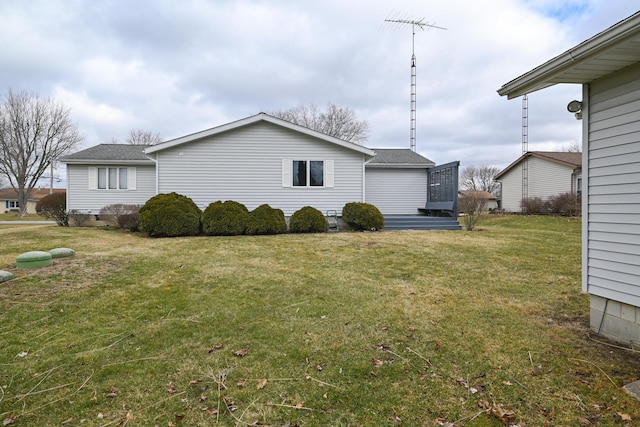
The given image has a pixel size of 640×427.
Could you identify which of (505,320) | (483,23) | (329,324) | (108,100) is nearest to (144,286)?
(329,324)

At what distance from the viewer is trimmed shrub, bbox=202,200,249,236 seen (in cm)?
1116

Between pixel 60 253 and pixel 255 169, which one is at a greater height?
pixel 255 169

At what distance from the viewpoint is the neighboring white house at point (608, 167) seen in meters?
3.29

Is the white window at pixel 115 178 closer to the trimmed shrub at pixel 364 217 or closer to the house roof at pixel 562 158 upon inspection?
the trimmed shrub at pixel 364 217

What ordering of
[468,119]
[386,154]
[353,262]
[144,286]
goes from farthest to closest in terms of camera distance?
1. [468,119]
2. [386,154]
3. [353,262]
4. [144,286]

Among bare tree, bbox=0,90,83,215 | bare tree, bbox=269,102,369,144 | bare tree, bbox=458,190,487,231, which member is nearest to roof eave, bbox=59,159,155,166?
bare tree, bbox=458,190,487,231

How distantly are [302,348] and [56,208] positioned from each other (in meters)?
16.3

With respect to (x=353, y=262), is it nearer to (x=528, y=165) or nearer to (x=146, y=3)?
(x=146, y=3)

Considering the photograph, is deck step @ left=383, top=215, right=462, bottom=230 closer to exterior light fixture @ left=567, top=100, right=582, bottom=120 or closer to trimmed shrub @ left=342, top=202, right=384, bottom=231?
trimmed shrub @ left=342, top=202, right=384, bottom=231

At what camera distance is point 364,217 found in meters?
12.4

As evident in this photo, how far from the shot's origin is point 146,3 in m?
11.3

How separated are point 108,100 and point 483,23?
23.5 m

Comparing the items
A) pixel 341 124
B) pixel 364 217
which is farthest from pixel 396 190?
pixel 341 124

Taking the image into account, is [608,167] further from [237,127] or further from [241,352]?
[237,127]
